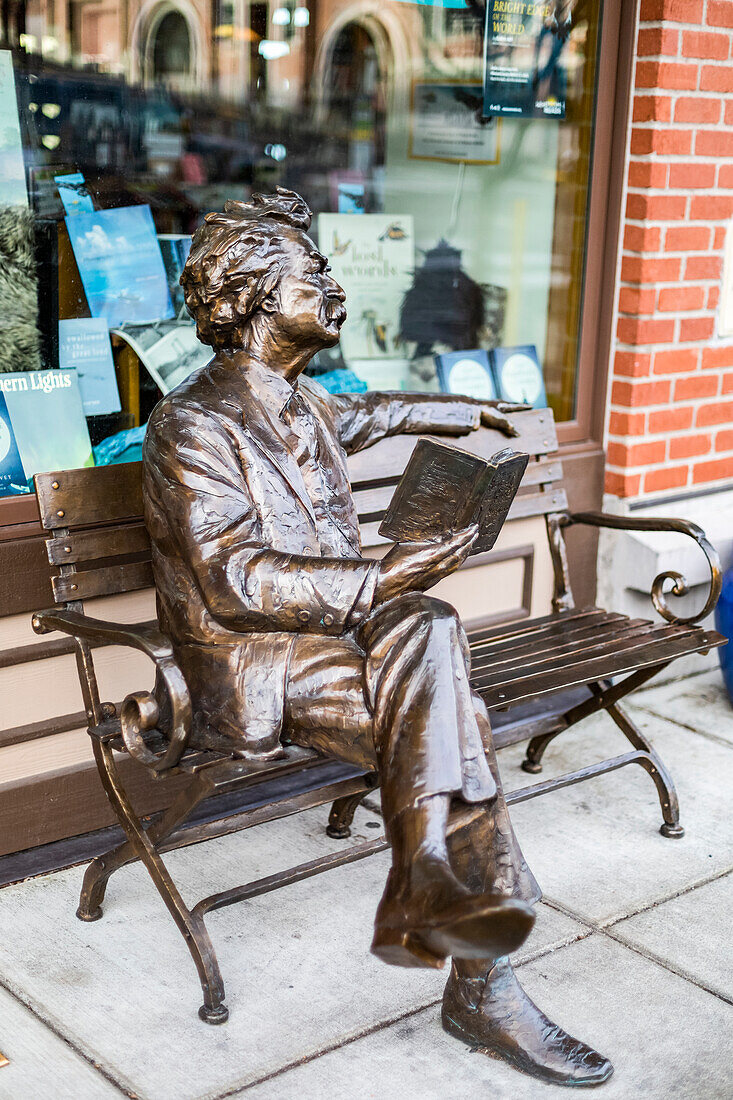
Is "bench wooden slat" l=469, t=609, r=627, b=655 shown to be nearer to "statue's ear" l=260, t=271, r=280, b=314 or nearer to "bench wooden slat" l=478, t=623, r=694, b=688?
"bench wooden slat" l=478, t=623, r=694, b=688

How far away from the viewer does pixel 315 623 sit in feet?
8.71

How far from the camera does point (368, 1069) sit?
254cm

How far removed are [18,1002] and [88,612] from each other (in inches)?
41.4

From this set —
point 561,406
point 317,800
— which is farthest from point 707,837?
point 561,406

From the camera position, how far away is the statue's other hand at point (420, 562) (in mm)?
2654

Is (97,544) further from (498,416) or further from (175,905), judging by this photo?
(498,416)

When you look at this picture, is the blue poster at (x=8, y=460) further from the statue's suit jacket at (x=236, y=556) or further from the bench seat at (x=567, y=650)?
the bench seat at (x=567, y=650)

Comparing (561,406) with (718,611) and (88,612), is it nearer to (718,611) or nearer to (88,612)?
(718,611)

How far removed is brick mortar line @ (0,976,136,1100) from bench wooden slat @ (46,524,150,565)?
0.97 meters

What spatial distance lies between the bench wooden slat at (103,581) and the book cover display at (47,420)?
1.39 feet

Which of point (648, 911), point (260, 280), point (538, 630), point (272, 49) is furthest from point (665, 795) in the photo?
point (272, 49)

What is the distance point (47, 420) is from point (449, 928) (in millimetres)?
1955

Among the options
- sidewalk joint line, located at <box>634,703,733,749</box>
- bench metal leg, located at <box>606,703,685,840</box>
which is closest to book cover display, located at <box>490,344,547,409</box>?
sidewalk joint line, located at <box>634,703,733,749</box>

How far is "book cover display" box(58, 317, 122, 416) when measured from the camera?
3506mm
